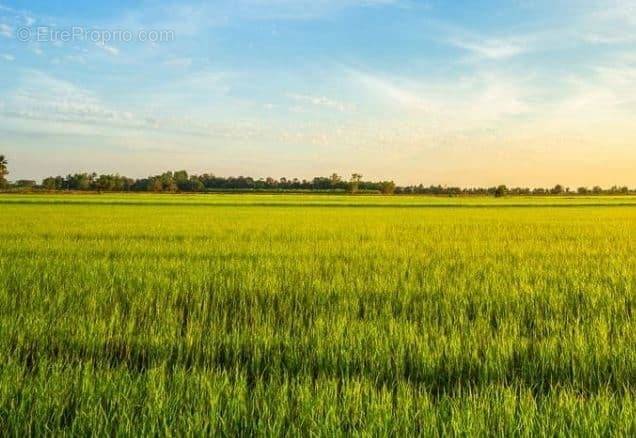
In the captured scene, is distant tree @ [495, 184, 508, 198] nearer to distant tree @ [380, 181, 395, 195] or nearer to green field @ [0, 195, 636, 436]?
distant tree @ [380, 181, 395, 195]

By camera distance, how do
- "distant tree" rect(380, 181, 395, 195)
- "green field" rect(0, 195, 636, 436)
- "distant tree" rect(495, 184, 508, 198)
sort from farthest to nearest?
"distant tree" rect(380, 181, 395, 195)
"distant tree" rect(495, 184, 508, 198)
"green field" rect(0, 195, 636, 436)

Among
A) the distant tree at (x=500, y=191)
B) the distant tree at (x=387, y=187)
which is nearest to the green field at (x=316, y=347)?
the distant tree at (x=500, y=191)

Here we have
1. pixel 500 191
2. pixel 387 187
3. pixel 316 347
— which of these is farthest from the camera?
pixel 387 187

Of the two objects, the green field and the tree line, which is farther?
the tree line

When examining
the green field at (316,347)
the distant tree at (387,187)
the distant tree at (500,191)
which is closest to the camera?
the green field at (316,347)

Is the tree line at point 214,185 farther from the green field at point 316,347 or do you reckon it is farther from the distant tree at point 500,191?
the green field at point 316,347

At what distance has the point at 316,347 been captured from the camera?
3.50 meters

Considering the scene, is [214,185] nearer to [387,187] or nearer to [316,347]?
[387,187]

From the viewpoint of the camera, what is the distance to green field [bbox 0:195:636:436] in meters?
2.32

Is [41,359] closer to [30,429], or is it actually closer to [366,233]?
[30,429]

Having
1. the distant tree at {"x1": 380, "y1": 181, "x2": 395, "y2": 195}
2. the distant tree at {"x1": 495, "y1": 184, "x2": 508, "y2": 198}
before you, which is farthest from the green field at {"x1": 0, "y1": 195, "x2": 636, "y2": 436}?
the distant tree at {"x1": 380, "y1": 181, "x2": 395, "y2": 195}

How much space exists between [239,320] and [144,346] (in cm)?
96

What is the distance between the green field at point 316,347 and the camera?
2.32 m

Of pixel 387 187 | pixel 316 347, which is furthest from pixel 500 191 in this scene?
pixel 316 347
